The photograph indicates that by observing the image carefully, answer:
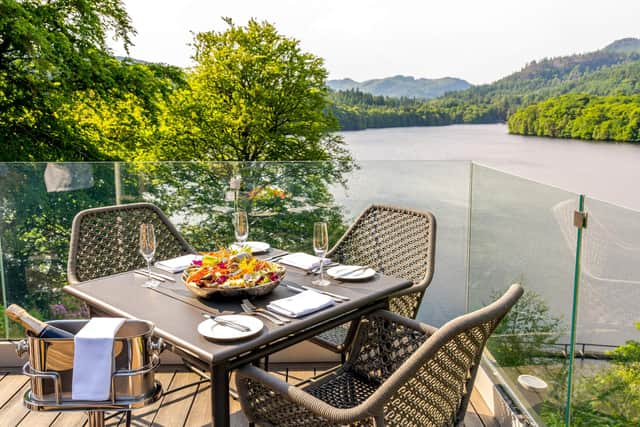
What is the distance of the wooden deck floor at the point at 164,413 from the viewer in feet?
8.70

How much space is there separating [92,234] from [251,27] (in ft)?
57.3

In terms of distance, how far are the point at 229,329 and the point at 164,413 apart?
1.34m

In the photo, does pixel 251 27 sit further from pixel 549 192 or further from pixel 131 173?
pixel 549 192

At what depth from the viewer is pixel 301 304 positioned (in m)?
1.97

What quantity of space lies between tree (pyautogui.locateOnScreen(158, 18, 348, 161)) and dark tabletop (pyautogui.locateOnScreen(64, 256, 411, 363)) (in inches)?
627

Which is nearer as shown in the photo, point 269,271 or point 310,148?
point 269,271

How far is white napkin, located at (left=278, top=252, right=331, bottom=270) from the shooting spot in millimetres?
2529

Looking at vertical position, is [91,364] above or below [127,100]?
below

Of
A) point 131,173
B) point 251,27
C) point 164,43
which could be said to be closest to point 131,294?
point 131,173

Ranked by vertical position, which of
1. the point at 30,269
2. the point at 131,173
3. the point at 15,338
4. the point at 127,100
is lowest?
the point at 15,338

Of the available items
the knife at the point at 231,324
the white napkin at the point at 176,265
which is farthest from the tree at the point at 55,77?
the knife at the point at 231,324

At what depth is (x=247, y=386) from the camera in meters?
1.78

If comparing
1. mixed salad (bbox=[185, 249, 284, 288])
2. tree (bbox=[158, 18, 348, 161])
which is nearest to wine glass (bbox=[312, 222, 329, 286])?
mixed salad (bbox=[185, 249, 284, 288])

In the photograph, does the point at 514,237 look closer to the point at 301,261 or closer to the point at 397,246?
the point at 397,246
